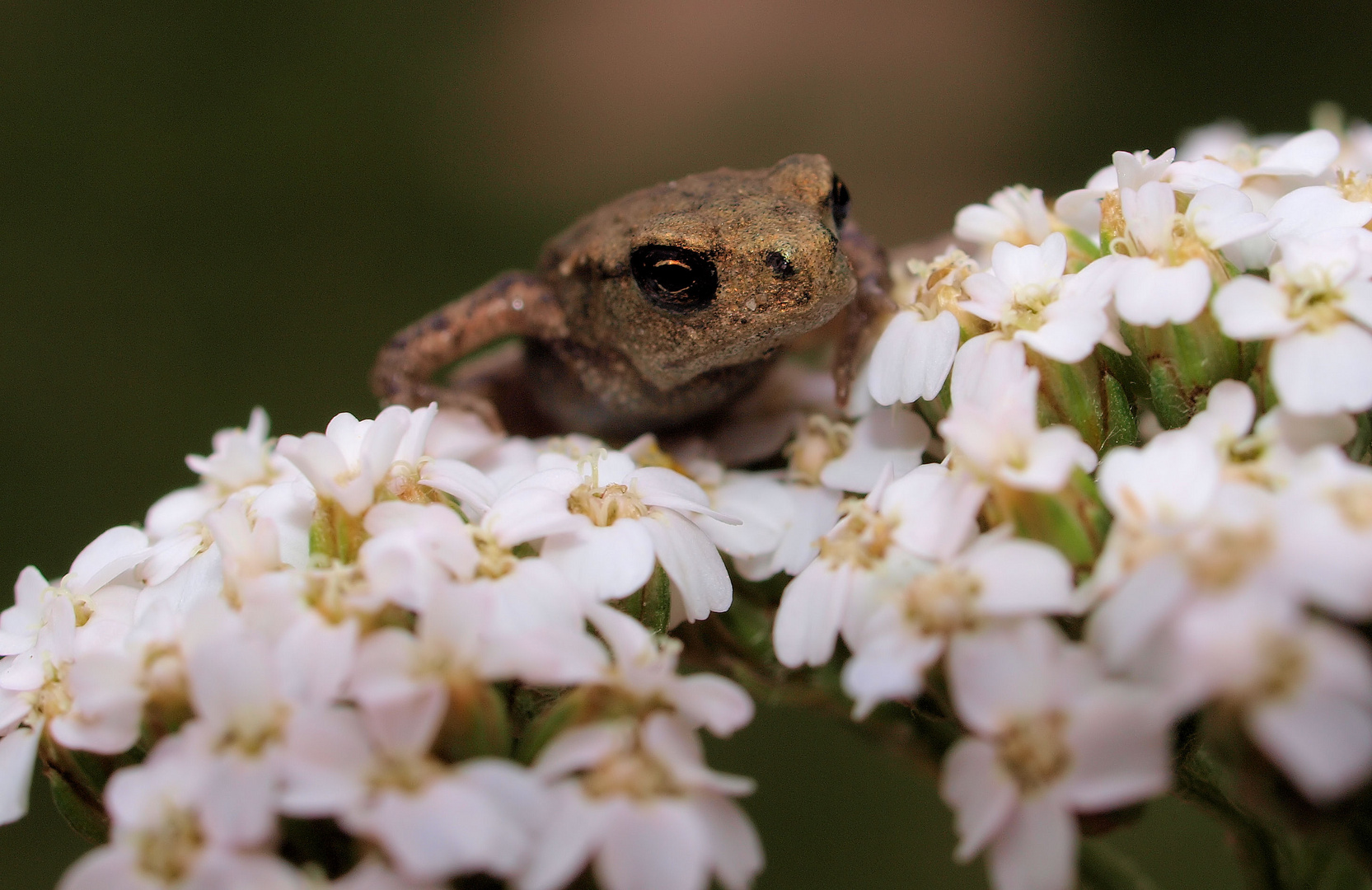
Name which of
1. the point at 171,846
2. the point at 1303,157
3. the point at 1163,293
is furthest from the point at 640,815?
the point at 1303,157

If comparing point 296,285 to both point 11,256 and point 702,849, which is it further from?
point 702,849

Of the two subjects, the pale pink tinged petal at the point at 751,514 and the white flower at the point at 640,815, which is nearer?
the white flower at the point at 640,815

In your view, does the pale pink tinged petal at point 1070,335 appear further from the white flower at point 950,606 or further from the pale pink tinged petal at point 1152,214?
the white flower at point 950,606

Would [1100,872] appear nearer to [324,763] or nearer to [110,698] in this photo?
[324,763]

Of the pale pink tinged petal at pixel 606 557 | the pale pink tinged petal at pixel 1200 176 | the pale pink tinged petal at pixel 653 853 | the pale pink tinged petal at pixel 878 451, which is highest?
the pale pink tinged petal at pixel 1200 176

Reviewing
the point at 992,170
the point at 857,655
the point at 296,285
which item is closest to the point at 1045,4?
the point at 992,170

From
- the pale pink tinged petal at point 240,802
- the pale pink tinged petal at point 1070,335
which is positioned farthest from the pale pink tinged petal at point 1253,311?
the pale pink tinged petal at point 240,802
